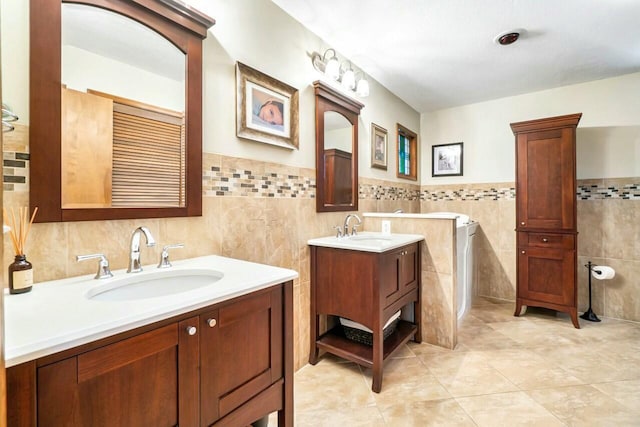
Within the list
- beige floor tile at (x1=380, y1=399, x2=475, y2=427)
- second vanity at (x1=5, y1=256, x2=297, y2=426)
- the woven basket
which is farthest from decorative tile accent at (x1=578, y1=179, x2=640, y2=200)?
second vanity at (x1=5, y1=256, x2=297, y2=426)

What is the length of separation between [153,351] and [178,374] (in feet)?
0.37

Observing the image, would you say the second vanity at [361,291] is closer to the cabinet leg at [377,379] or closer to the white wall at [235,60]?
the cabinet leg at [377,379]

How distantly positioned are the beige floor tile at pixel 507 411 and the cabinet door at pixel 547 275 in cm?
139

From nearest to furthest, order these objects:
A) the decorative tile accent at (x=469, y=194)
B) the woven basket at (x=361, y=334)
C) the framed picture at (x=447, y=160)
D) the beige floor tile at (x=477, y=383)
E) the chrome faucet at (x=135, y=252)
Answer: the chrome faucet at (x=135, y=252) < the beige floor tile at (x=477, y=383) < the woven basket at (x=361, y=334) < the decorative tile accent at (x=469, y=194) < the framed picture at (x=447, y=160)

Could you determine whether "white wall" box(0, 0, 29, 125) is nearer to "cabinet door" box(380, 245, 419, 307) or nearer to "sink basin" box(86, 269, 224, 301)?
"sink basin" box(86, 269, 224, 301)

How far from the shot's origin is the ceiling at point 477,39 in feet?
6.08

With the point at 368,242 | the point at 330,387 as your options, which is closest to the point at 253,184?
the point at 368,242

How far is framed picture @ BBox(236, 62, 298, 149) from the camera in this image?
1.62 m

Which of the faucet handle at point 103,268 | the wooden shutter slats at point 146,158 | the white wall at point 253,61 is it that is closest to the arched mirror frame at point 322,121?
the white wall at point 253,61

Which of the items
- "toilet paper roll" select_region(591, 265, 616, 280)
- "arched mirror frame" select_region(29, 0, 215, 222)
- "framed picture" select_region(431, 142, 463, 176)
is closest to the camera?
"arched mirror frame" select_region(29, 0, 215, 222)

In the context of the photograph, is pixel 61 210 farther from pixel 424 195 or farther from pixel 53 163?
pixel 424 195

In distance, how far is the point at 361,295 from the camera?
184 centimetres

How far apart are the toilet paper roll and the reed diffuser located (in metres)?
3.95

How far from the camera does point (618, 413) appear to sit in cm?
155
